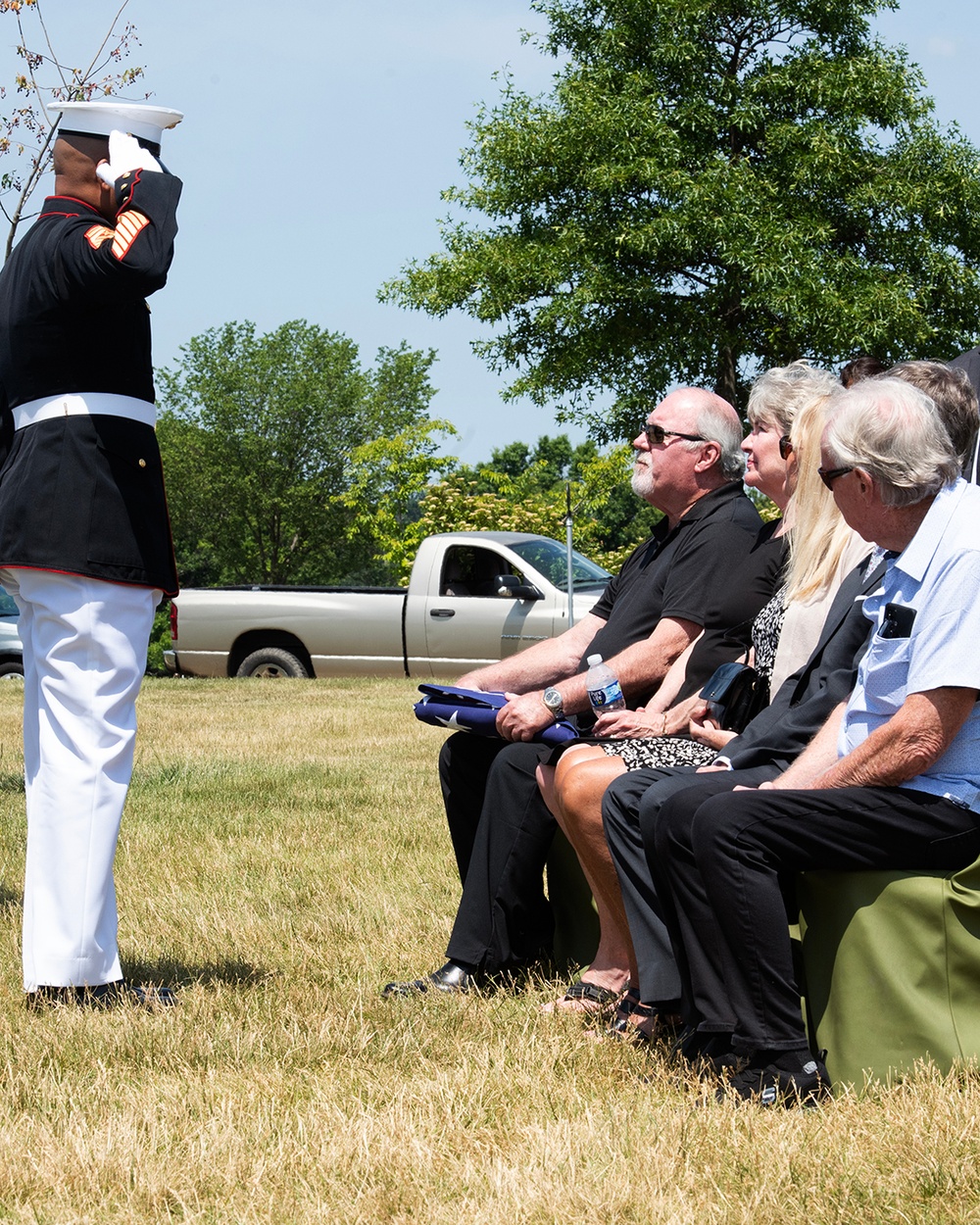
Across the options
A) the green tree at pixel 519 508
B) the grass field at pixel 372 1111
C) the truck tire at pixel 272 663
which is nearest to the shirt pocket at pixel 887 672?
the grass field at pixel 372 1111

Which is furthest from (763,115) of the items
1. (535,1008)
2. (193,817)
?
(535,1008)

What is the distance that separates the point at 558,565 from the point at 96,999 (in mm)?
12757

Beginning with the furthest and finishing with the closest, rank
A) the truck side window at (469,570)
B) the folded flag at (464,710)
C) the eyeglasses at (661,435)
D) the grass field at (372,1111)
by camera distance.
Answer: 1. the truck side window at (469,570)
2. the eyeglasses at (661,435)
3. the folded flag at (464,710)
4. the grass field at (372,1111)

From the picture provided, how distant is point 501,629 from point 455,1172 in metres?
13.6

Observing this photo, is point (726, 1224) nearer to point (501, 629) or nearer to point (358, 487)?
point (501, 629)

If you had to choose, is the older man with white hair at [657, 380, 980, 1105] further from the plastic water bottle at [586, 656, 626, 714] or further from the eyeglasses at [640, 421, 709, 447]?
the eyeglasses at [640, 421, 709, 447]

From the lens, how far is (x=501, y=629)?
53.5 ft

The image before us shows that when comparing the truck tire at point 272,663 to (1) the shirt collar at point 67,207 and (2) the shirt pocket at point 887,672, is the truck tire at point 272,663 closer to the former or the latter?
(1) the shirt collar at point 67,207

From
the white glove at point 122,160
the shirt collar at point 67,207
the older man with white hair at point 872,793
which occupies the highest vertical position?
the white glove at point 122,160

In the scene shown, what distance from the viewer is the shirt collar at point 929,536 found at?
3.07 m

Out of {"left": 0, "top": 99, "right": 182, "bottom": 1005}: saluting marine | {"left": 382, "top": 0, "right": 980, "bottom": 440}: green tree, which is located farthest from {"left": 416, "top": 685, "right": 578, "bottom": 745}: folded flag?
{"left": 382, "top": 0, "right": 980, "bottom": 440}: green tree

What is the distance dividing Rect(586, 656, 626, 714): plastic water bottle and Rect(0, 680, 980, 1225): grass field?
34.2 inches

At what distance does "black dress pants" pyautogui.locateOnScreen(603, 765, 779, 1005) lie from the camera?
3559mm

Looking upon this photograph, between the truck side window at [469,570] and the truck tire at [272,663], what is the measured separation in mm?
2367
